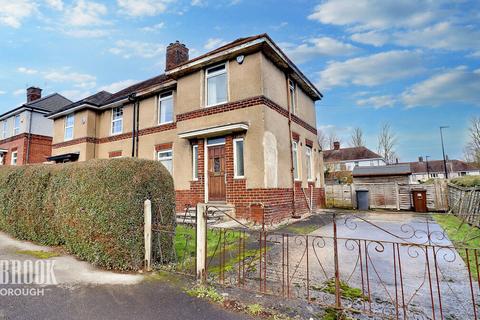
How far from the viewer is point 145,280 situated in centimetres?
374

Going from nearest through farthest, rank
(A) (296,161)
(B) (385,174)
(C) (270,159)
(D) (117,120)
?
(C) (270,159) → (A) (296,161) → (D) (117,120) → (B) (385,174)

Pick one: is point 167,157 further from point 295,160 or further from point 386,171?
point 386,171

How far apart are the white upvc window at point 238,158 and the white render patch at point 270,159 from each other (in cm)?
103

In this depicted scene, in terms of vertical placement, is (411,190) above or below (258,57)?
below

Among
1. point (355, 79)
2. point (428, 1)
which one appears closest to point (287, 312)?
point (428, 1)

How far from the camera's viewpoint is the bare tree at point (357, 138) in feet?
148

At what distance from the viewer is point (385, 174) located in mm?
18719

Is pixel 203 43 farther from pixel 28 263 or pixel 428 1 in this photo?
pixel 28 263

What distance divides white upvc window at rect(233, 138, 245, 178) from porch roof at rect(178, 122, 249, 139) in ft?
1.75

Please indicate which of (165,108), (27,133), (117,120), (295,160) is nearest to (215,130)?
(295,160)

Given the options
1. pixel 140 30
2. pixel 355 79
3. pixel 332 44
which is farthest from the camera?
pixel 355 79

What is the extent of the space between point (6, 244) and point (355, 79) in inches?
744

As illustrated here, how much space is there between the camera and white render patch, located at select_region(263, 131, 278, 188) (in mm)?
8656

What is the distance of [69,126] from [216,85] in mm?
12502
